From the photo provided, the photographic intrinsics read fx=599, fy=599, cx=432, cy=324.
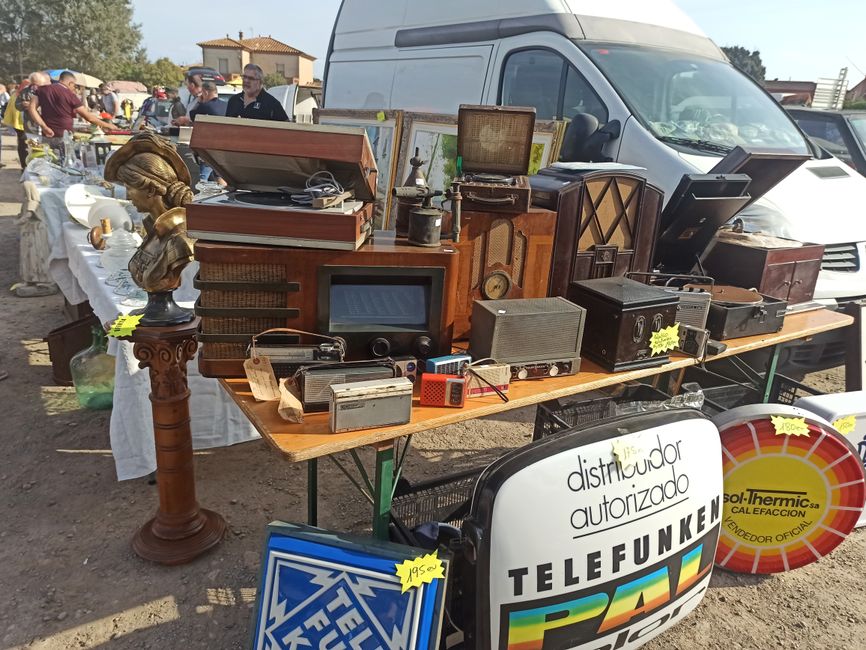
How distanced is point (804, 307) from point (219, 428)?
3.35 meters

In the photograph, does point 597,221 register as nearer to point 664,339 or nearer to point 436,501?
point 664,339

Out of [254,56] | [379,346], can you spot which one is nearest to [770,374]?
[379,346]

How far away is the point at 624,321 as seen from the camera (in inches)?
90.4

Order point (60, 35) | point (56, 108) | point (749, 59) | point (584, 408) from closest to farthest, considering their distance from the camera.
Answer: point (584, 408) → point (56, 108) → point (60, 35) → point (749, 59)

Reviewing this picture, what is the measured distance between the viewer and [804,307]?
331 cm

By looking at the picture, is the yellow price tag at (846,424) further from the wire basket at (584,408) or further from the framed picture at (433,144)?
the framed picture at (433,144)

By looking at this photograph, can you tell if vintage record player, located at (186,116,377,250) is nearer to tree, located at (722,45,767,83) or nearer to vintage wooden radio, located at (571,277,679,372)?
vintage wooden radio, located at (571,277,679,372)

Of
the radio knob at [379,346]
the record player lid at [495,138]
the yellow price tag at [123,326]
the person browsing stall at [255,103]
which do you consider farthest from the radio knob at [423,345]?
the person browsing stall at [255,103]

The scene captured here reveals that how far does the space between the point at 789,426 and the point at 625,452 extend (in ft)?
3.35

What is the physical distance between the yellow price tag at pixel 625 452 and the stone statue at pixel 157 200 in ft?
5.46

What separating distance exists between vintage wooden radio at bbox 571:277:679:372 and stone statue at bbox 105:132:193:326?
158 centimetres

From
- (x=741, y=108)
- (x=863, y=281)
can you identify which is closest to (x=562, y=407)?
(x=863, y=281)

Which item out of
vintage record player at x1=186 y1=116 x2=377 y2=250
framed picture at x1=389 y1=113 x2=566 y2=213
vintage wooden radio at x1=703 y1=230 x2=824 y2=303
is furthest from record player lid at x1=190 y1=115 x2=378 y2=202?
framed picture at x1=389 y1=113 x2=566 y2=213

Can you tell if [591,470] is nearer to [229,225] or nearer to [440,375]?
[440,375]
